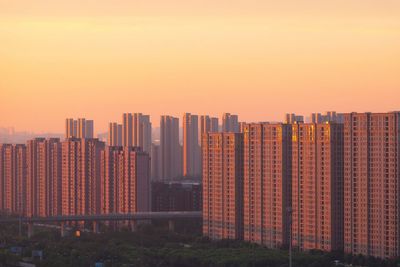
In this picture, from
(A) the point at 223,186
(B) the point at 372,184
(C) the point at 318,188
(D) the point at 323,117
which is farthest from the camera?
(D) the point at 323,117

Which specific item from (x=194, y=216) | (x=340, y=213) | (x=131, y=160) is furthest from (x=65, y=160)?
(x=340, y=213)

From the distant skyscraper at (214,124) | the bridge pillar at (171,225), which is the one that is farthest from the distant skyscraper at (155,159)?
the bridge pillar at (171,225)

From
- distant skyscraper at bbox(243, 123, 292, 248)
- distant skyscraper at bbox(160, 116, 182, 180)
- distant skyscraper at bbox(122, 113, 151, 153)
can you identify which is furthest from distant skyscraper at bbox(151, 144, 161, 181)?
distant skyscraper at bbox(243, 123, 292, 248)

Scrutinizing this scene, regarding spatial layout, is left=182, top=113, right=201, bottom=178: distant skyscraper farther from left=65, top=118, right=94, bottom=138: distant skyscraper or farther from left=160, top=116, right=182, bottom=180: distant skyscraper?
left=65, top=118, right=94, bottom=138: distant skyscraper

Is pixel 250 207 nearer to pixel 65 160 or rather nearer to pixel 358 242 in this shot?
pixel 358 242

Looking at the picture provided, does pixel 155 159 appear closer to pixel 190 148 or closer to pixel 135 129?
pixel 190 148

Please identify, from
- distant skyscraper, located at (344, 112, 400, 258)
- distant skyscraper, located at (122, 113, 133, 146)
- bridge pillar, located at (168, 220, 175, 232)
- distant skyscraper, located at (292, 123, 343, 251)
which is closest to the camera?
distant skyscraper, located at (344, 112, 400, 258)

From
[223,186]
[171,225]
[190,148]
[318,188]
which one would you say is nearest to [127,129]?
[190,148]
